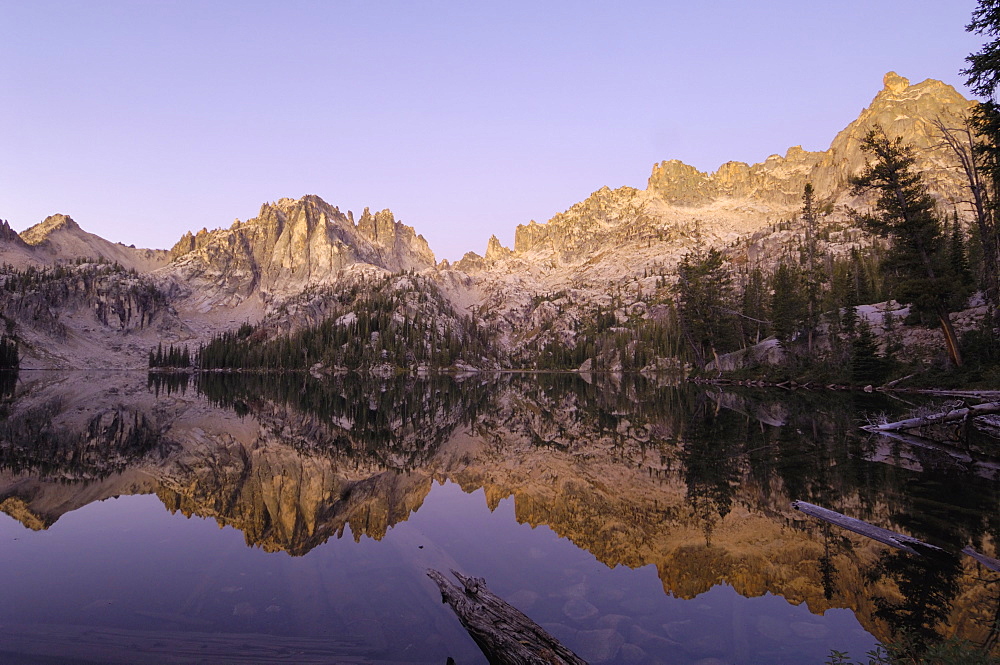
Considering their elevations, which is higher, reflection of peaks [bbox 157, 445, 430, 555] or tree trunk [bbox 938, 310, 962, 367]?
tree trunk [bbox 938, 310, 962, 367]

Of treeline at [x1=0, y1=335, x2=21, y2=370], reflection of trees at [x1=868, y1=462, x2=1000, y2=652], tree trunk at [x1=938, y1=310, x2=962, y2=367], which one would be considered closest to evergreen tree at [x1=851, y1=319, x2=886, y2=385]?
tree trunk at [x1=938, y1=310, x2=962, y2=367]

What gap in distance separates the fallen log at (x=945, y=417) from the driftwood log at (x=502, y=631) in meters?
20.6

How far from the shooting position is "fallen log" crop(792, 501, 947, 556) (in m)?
9.34

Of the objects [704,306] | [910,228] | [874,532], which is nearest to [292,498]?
[874,532]

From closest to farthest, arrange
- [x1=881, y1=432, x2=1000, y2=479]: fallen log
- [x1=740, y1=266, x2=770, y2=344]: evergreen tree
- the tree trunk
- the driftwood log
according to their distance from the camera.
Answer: the driftwood log → [x1=881, y1=432, x2=1000, y2=479]: fallen log → the tree trunk → [x1=740, y1=266, x2=770, y2=344]: evergreen tree

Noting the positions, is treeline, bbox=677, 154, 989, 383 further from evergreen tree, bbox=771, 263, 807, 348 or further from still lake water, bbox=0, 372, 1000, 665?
still lake water, bbox=0, 372, 1000, 665

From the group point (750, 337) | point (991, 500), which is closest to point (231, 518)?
point (991, 500)

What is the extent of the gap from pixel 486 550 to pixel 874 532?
8323 mm

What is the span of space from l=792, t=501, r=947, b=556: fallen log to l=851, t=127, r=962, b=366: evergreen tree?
32.9 meters

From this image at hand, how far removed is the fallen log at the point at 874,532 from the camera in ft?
30.6

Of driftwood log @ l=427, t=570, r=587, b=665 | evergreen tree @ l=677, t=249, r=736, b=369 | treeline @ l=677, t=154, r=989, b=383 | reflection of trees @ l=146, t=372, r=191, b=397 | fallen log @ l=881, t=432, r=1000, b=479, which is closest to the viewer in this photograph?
driftwood log @ l=427, t=570, r=587, b=665

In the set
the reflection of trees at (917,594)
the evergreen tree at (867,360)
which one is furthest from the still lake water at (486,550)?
the evergreen tree at (867,360)

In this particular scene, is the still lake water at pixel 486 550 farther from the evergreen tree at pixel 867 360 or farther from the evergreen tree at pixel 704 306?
the evergreen tree at pixel 704 306

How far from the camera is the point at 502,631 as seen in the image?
21.5 feet
